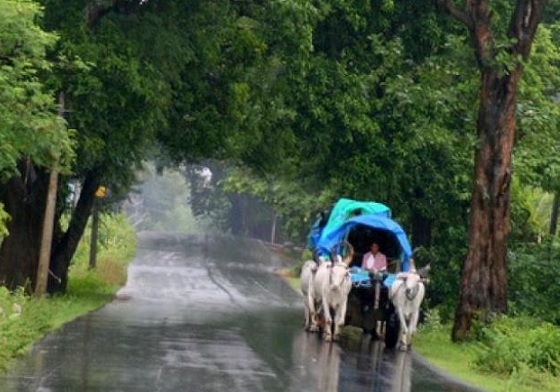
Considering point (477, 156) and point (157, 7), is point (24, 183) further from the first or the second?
point (477, 156)

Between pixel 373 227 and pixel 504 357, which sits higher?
pixel 373 227

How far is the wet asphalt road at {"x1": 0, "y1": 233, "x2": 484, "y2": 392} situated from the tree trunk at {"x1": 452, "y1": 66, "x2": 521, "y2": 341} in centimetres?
254

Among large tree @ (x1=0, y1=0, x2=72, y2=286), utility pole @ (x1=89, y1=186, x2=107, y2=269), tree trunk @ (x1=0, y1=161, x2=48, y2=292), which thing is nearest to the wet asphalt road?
tree trunk @ (x1=0, y1=161, x2=48, y2=292)

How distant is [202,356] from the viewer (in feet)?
67.9

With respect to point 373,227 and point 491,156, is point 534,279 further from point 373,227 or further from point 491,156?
point 373,227

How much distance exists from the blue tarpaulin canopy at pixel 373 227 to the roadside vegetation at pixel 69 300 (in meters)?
5.89


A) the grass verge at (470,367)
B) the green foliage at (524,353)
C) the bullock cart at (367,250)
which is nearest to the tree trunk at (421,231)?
the grass verge at (470,367)

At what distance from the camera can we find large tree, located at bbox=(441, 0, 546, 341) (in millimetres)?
27516

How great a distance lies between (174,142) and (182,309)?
4458mm

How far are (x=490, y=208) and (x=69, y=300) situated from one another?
11052mm

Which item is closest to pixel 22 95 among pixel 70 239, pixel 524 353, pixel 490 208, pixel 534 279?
pixel 524 353

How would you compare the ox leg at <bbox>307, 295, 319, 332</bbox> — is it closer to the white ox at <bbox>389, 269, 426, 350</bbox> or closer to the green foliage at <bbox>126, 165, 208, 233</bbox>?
the white ox at <bbox>389, 269, 426, 350</bbox>

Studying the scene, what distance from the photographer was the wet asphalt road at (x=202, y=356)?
55.8 ft

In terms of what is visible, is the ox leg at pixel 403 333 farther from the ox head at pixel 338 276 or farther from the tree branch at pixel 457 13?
the tree branch at pixel 457 13
